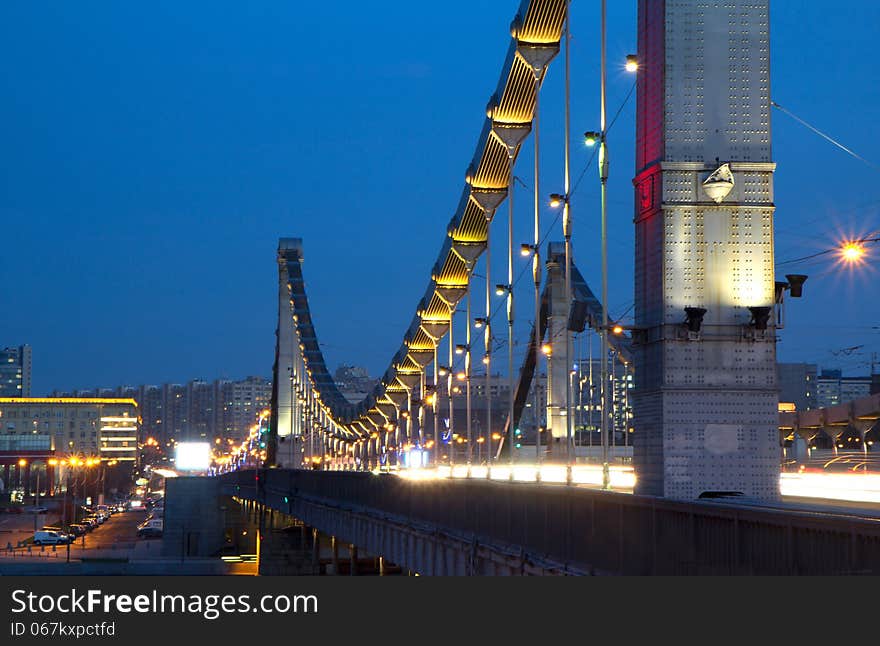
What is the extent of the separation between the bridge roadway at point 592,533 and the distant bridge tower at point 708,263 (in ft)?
8.58

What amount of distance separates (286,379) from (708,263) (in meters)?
143

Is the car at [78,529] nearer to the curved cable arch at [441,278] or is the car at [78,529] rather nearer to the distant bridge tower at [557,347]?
the curved cable arch at [441,278]

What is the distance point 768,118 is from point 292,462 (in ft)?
413

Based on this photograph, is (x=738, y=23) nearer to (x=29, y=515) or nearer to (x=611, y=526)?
(x=611, y=526)

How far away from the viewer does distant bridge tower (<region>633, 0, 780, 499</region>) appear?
91.2 feet

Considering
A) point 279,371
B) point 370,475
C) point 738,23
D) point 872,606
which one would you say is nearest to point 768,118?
point 738,23

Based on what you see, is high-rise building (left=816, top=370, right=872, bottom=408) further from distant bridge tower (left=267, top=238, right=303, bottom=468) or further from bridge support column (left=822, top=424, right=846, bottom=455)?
bridge support column (left=822, top=424, right=846, bottom=455)

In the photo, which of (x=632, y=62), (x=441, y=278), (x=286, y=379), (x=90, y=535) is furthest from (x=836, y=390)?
(x=632, y=62)

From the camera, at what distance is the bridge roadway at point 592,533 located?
1465 cm

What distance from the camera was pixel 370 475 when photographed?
47094 mm

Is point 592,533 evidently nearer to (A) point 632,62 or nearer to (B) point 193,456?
(A) point 632,62

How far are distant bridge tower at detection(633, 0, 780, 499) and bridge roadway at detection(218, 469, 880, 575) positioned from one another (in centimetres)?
262

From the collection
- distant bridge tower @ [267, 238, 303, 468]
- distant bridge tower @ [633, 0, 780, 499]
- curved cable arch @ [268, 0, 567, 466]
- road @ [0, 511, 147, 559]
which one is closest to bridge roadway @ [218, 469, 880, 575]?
distant bridge tower @ [633, 0, 780, 499]

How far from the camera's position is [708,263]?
92.6ft
